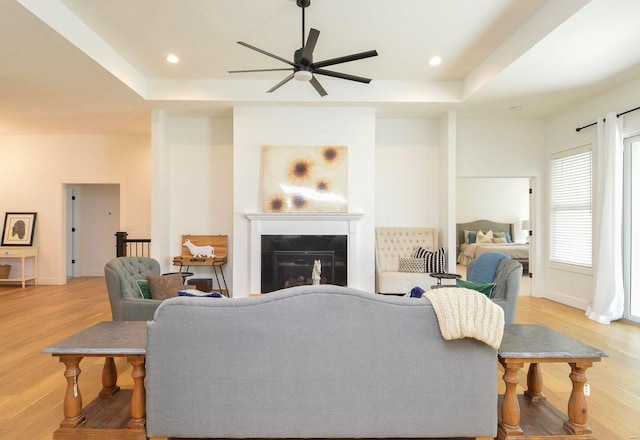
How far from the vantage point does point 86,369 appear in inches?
118

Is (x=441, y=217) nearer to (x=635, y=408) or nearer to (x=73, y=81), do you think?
(x=635, y=408)

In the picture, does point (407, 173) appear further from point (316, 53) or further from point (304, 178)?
point (316, 53)

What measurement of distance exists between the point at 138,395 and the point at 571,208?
5919 millimetres

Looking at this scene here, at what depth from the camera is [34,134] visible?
6.93 meters

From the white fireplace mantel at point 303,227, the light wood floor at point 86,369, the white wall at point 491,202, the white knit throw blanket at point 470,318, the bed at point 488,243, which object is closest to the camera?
the white knit throw blanket at point 470,318

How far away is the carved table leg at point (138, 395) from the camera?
177cm

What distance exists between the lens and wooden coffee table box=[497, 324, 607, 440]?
1.77m

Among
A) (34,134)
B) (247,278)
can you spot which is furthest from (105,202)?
(247,278)

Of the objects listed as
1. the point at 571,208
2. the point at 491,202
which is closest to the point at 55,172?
the point at 571,208

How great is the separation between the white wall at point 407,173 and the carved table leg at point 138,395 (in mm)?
4620

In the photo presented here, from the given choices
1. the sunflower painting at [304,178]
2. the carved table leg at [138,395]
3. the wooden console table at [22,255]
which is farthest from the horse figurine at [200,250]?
the carved table leg at [138,395]

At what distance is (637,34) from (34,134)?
8963mm

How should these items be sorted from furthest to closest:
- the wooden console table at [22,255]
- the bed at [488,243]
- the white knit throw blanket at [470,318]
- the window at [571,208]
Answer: the bed at [488,243], the wooden console table at [22,255], the window at [571,208], the white knit throw blanket at [470,318]

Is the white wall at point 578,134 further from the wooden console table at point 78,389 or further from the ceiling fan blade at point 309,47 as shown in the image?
the wooden console table at point 78,389
